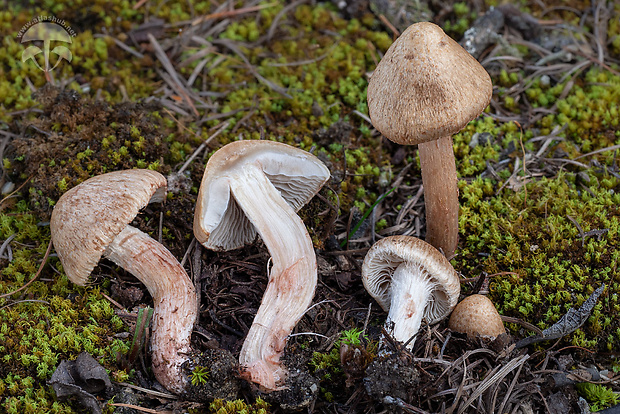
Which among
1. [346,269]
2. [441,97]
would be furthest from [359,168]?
[441,97]

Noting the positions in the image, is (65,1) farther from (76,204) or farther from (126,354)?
(126,354)

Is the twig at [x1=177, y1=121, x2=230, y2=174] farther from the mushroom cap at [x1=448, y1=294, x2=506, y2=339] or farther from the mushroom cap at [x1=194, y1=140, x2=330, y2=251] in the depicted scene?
the mushroom cap at [x1=448, y1=294, x2=506, y2=339]

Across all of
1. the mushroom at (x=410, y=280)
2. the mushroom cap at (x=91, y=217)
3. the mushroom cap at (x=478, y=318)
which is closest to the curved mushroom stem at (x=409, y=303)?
the mushroom at (x=410, y=280)

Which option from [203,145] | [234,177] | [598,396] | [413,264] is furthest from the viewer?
[203,145]

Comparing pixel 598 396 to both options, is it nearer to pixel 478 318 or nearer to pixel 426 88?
pixel 478 318

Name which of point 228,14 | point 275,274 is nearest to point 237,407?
point 275,274

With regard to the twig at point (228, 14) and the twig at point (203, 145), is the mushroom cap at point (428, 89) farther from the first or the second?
the twig at point (228, 14)

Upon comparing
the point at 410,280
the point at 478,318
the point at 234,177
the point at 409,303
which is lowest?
the point at 478,318
